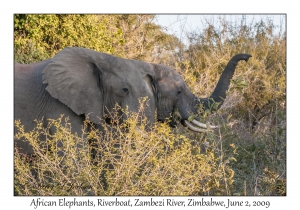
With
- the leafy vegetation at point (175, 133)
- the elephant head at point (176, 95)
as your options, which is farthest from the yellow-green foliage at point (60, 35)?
the elephant head at point (176, 95)

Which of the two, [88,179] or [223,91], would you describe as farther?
[223,91]

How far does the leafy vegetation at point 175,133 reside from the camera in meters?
5.34

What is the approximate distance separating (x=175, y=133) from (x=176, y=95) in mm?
1039

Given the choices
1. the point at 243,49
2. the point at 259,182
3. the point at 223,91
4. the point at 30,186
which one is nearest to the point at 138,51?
the point at 243,49

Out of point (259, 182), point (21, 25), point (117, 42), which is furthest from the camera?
point (117, 42)

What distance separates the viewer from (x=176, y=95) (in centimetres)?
722

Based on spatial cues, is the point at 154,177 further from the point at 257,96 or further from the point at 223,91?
the point at 257,96

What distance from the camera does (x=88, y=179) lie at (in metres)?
5.29

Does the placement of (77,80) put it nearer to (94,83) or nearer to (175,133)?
(94,83)

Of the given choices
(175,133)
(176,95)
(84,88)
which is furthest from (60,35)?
(84,88)

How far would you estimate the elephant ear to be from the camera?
655 cm

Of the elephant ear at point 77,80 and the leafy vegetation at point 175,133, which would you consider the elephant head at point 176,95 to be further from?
the elephant ear at point 77,80
